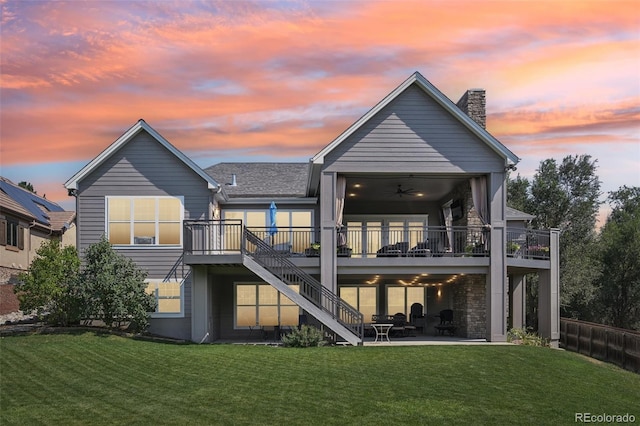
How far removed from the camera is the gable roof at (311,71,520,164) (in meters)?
23.2

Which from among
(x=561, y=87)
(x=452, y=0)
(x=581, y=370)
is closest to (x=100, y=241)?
(x=452, y=0)

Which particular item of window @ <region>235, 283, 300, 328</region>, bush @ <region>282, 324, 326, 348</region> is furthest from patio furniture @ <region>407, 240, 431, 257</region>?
window @ <region>235, 283, 300, 328</region>

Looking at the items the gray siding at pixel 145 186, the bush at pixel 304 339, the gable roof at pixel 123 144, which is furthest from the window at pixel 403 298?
the gable roof at pixel 123 144

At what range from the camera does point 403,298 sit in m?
28.8

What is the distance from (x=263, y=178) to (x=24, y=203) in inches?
593

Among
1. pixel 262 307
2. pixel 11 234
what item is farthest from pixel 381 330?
pixel 11 234

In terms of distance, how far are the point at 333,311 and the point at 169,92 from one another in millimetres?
10623

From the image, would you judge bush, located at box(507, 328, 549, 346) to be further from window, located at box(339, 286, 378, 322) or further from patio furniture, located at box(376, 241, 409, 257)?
window, located at box(339, 286, 378, 322)

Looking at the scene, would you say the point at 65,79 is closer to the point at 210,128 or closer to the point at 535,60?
the point at 210,128

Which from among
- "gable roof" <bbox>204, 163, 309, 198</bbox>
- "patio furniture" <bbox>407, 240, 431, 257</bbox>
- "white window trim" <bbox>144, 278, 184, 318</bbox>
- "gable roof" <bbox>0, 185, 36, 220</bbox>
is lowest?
"white window trim" <bbox>144, 278, 184, 318</bbox>

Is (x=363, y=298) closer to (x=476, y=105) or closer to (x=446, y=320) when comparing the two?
(x=446, y=320)

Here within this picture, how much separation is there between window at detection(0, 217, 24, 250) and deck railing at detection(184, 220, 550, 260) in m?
12.4

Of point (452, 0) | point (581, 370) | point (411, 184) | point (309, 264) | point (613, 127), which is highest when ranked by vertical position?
point (452, 0)

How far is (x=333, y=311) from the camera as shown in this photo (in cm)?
2244
